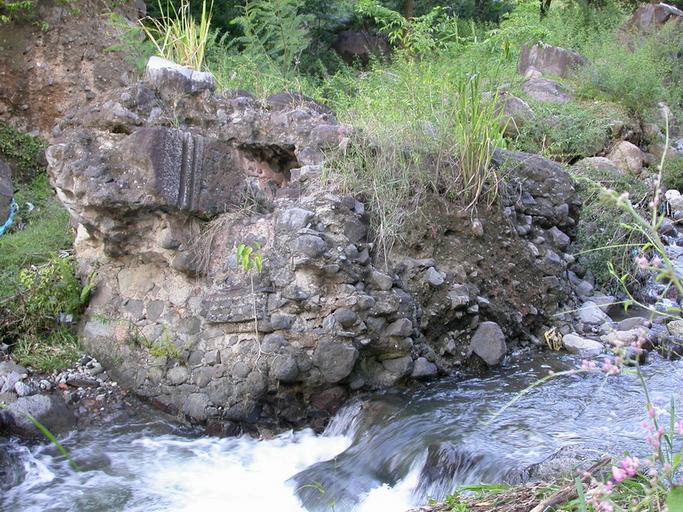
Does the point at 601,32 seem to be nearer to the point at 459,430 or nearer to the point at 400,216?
the point at 400,216

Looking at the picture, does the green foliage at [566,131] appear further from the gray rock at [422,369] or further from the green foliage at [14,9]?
the green foliage at [14,9]

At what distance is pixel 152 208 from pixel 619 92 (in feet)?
27.0

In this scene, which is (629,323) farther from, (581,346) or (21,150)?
(21,150)

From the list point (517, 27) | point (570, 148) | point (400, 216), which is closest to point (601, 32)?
point (570, 148)

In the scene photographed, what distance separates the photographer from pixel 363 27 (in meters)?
13.0

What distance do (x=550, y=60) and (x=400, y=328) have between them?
9.43 meters

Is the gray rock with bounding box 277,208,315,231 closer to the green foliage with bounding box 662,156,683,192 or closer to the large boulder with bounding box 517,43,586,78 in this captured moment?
the green foliage with bounding box 662,156,683,192

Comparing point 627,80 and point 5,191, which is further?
point 627,80

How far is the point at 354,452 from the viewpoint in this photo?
4117 millimetres

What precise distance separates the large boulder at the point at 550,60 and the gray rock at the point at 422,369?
28.7ft

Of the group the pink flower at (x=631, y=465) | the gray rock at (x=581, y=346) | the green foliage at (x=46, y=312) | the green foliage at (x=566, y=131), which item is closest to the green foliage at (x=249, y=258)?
the green foliage at (x=46, y=312)

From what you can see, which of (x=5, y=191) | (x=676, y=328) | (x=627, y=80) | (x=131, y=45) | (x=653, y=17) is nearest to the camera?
(x=676, y=328)

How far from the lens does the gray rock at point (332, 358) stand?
→ 4.44 m

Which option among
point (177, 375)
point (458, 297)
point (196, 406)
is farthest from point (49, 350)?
point (458, 297)
